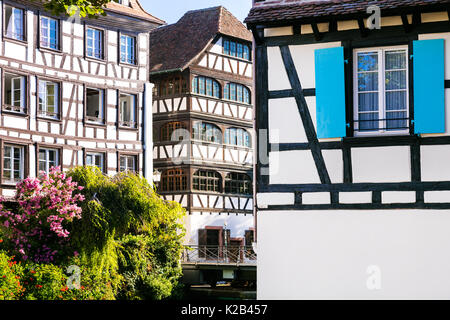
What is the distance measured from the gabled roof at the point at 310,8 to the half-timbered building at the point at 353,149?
0.08 feet

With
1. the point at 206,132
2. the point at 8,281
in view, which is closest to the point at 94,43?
the point at 206,132

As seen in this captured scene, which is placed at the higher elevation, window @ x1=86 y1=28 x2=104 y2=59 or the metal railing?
window @ x1=86 y1=28 x2=104 y2=59

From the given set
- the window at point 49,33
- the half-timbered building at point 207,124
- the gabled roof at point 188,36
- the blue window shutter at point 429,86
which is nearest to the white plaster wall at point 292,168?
the blue window shutter at point 429,86

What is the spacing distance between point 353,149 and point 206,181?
88.1ft

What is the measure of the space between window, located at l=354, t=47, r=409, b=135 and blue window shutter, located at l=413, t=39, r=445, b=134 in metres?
0.25

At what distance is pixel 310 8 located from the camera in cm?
1410

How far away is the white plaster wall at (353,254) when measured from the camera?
13.3 meters

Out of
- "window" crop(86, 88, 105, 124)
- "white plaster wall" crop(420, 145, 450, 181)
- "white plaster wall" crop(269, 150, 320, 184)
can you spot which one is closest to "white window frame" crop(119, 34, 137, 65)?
"window" crop(86, 88, 105, 124)

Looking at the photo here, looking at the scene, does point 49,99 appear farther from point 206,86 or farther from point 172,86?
point 206,86

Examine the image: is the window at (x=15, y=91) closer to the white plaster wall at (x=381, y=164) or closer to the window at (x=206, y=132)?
the window at (x=206, y=132)

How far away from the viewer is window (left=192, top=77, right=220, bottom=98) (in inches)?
1574

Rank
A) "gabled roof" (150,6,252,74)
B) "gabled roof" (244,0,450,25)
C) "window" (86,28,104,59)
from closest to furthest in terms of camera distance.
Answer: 1. "gabled roof" (244,0,450,25)
2. "window" (86,28,104,59)
3. "gabled roof" (150,6,252,74)

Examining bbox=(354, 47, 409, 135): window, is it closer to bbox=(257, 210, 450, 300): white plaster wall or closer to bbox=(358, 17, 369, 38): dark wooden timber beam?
bbox=(358, 17, 369, 38): dark wooden timber beam

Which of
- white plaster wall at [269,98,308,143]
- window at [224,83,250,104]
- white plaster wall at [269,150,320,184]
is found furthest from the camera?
window at [224,83,250,104]
